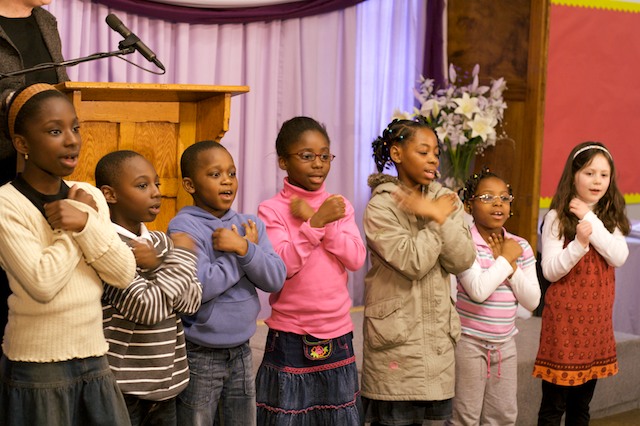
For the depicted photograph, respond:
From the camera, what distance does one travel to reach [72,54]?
4.24 metres

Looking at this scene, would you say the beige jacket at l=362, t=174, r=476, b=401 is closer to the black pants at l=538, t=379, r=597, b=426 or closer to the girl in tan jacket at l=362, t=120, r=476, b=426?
the girl in tan jacket at l=362, t=120, r=476, b=426

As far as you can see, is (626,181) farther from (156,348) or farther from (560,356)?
(156,348)

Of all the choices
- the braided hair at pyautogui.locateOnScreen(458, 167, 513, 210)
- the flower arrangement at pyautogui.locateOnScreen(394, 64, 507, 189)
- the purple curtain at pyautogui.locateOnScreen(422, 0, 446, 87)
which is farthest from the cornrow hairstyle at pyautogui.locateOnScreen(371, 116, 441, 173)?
the purple curtain at pyautogui.locateOnScreen(422, 0, 446, 87)

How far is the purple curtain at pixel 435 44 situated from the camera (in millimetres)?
5344

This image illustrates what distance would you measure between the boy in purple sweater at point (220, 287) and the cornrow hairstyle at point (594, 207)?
54.1 inches

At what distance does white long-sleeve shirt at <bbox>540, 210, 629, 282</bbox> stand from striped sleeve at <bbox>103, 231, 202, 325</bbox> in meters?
1.57

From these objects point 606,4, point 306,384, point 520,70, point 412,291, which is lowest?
point 306,384

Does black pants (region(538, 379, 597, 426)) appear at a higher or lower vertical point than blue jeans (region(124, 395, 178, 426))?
lower

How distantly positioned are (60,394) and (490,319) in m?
1.63

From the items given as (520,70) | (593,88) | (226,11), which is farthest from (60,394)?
(593,88)

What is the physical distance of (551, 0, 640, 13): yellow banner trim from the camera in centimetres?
562

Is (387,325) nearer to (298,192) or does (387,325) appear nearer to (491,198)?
(298,192)

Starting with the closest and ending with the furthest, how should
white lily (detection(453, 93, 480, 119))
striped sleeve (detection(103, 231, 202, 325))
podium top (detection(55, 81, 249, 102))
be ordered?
striped sleeve (detection(103, 231, 202, 325))
podium top (detection(55, 81, 249, 102))
white lily (detection(453, 93, 480, 119))

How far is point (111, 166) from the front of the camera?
90.6 inches
